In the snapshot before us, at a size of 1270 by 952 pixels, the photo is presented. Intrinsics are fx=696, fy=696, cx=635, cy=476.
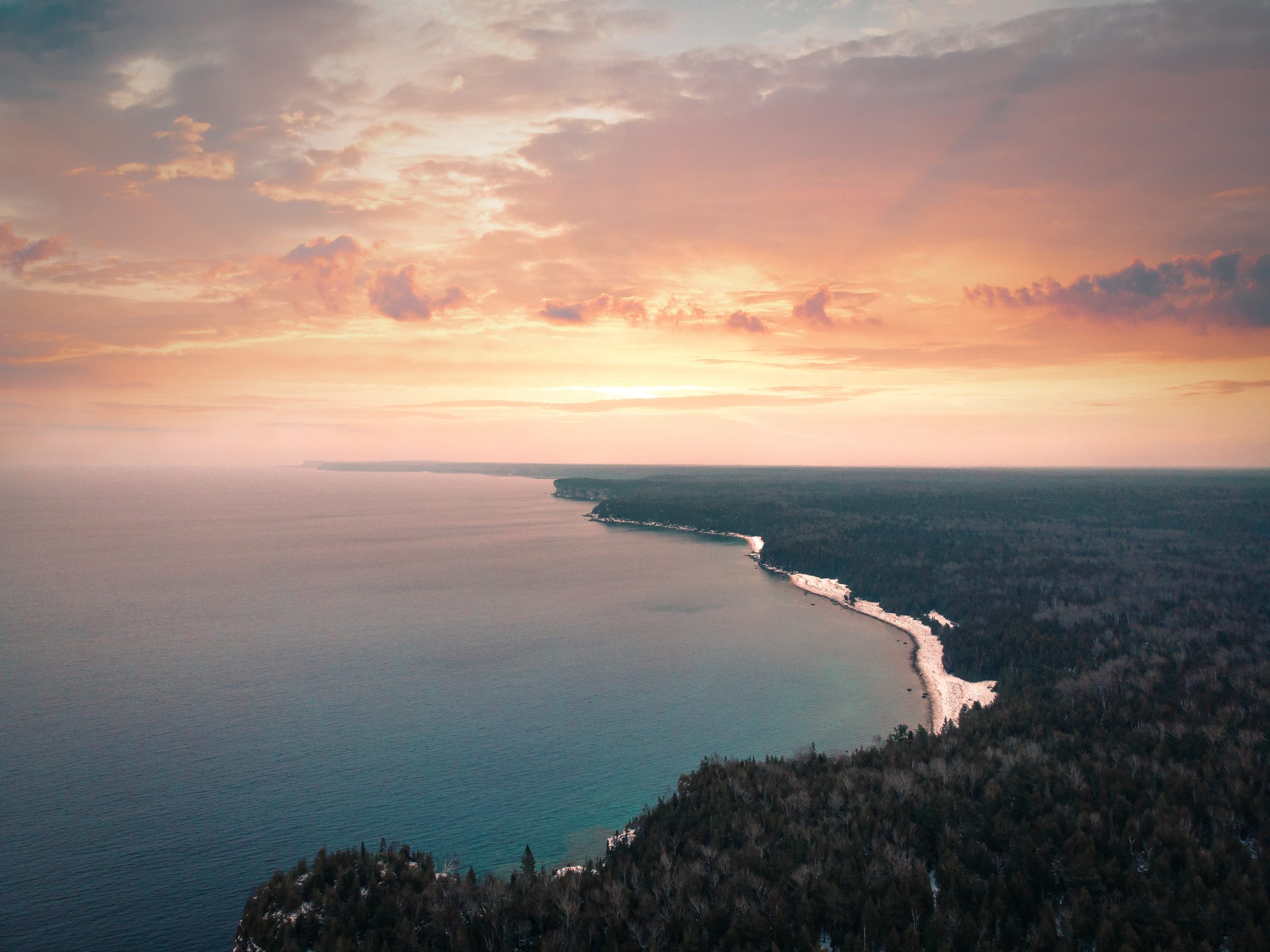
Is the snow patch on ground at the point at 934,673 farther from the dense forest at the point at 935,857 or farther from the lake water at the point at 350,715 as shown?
the dense forest at the point at 935,857

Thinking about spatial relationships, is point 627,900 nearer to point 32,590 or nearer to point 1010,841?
point 1010,841

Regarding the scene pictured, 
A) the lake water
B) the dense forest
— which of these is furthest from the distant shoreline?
the dense forest

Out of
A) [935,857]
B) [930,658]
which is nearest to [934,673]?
[930,658]

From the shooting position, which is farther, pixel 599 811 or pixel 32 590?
pixel 32 590

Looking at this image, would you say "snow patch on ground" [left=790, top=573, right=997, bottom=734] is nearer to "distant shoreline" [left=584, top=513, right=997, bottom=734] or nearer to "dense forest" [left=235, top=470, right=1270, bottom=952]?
"distant shoreline" [left=584, top=513, right=997, bottom=734]

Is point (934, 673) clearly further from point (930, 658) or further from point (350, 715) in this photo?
point (350, 715)

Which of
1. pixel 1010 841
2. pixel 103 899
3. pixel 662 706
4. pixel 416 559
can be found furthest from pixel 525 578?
pixel 1010 841
